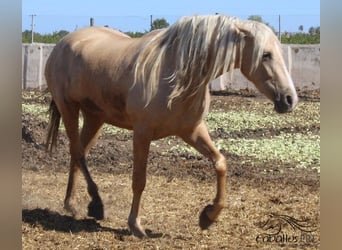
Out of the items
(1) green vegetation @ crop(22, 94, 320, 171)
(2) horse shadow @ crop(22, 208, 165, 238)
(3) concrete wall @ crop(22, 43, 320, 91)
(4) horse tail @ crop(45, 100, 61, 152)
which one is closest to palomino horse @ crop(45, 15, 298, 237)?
(2) horse shadow @ crop(22, 208, 165, 238)

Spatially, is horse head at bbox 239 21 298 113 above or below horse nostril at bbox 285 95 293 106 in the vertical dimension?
above

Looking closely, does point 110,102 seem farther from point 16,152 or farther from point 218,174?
point 16,152

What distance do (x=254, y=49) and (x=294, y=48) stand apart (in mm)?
8363

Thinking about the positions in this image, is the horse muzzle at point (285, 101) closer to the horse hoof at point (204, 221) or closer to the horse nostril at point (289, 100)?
the horse nostril at point (289, 100)

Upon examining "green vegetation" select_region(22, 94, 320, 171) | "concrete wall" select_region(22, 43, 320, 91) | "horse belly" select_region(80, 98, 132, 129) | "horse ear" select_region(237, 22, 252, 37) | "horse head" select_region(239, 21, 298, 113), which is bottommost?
"green vegetation" select_region(22, 94, 320, 171)

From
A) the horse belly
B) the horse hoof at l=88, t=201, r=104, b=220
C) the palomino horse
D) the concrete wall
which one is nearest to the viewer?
the palomino horse

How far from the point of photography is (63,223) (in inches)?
187

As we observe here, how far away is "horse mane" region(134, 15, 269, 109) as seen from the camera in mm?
3971

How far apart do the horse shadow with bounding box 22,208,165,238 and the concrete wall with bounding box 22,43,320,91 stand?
6.61m

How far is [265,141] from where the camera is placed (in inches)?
314

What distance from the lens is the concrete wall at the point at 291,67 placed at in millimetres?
11516

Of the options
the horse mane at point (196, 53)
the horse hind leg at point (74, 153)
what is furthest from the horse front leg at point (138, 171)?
the horse hind leg at point (74, 153)

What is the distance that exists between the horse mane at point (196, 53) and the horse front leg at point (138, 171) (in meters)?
0.25

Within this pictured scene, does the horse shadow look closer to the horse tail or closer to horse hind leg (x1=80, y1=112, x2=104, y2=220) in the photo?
horse hind leg (x1=80, y1=112, x2=104, y2=220)
